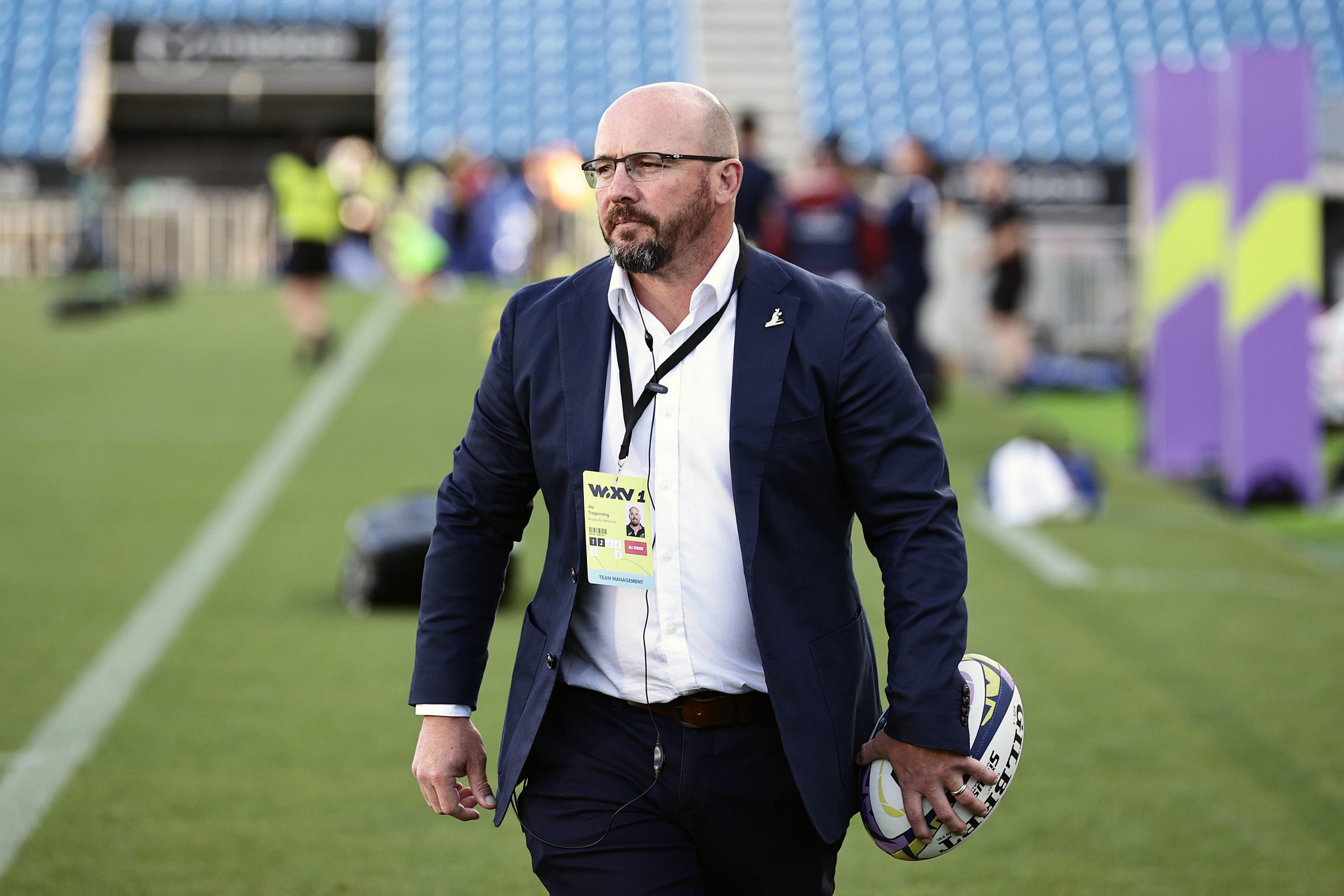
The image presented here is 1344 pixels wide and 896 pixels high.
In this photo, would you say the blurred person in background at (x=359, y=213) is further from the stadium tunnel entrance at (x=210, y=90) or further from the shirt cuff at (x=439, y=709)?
the shirt cuff at (x=439, y=709)

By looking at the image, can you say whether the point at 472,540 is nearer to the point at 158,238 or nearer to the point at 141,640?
the point at 141,640

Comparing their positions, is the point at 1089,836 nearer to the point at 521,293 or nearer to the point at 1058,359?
the point at 521,293

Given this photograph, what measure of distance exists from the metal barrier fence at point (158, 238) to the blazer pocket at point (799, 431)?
22.6 metres

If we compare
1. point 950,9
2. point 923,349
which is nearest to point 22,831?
point 923,349

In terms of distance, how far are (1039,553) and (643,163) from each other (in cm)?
661

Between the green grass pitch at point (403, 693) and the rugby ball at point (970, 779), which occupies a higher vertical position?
the rugby ball at point (970, 779)

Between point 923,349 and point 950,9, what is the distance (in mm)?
21485

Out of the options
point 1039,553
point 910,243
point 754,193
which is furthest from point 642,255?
point 910,243

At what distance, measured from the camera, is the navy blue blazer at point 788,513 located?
249 centimetres

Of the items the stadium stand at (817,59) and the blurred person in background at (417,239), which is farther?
the stadium stand at (817,59)

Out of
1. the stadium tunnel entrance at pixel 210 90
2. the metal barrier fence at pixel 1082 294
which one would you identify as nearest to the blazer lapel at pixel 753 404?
the metal barrier fence at pixel 1082 294

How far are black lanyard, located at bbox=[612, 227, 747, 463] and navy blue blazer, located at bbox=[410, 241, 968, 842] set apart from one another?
0.08 feet

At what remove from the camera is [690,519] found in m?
2.56

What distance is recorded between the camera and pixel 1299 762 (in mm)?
5414
